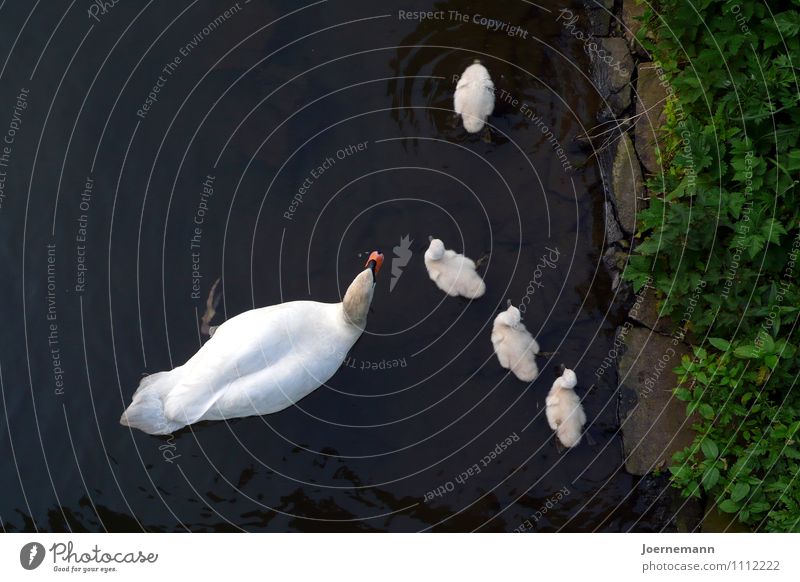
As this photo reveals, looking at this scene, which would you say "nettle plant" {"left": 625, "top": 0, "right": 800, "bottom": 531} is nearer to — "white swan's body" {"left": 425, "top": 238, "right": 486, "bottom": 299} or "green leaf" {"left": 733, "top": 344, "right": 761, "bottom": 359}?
"green leaf" {"left": 733, "top": 344, "right": 761, "bottom": 359}

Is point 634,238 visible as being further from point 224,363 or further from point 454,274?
point 224,363

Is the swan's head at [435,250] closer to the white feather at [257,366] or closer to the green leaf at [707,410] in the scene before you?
the white feather at [257,366]

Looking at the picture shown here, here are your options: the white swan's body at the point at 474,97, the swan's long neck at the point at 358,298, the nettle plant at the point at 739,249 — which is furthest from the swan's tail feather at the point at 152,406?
the nettle plant at the point at 739,249

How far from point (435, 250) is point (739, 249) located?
2.70 m

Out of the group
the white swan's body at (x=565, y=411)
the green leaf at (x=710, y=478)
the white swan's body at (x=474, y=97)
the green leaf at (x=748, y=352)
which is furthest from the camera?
the white swan's body at (x=474, y=97)

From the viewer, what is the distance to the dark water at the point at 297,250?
6.77 metres

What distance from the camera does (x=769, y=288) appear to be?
253 inches

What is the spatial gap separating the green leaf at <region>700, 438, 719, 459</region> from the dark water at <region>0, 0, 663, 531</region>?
0.74 metres

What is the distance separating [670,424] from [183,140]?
551 cm

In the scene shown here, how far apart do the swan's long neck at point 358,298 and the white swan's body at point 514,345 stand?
127 cm
